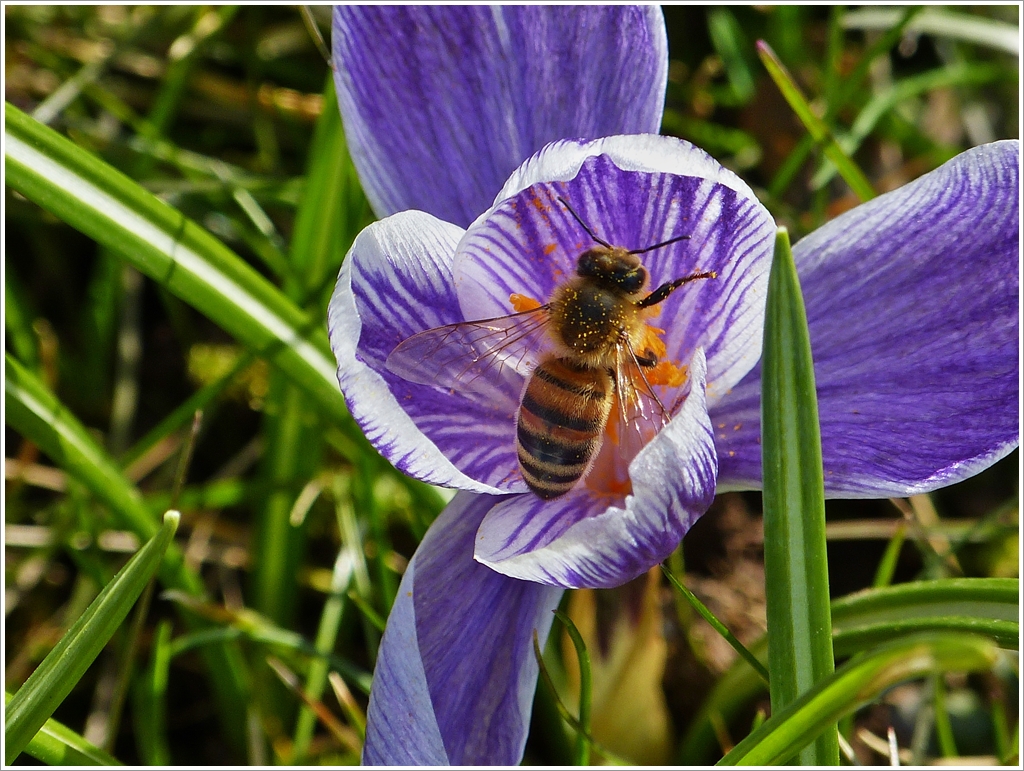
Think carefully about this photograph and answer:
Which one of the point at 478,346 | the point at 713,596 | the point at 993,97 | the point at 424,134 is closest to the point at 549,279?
the point at 478,346

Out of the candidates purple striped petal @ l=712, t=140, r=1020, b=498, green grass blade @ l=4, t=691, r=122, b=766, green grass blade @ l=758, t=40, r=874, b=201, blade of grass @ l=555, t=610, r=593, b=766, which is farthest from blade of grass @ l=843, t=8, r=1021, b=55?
green grass blade @ l=4, t=691, r=122, b=766

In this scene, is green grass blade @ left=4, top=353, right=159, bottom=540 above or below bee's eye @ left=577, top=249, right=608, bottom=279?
below

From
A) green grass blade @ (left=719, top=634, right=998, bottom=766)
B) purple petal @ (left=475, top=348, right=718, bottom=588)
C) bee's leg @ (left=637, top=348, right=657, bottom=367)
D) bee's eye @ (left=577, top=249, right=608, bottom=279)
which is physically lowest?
green grass blade @ (left=719, top=634, right=998, bottom=766)

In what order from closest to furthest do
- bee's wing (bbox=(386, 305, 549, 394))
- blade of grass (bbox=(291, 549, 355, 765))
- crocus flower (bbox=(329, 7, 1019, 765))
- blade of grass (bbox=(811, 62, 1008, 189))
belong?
crocus flower (bbox=(329, 7, 1019, 765)) → bee's wing (bbox=(386, 305, 549, 394)) → blade of grass (bbox=(291, 549, 355, 765)) → blade of grass (bbox=(811, 62, 1008, 189))

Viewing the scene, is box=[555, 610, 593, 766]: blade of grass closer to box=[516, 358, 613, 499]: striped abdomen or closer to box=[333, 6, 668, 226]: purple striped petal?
box=[516, 358, 613, 499]: striped abdomen

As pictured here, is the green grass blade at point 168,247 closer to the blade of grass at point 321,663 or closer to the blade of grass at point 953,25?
the blade of grass at point 321,663

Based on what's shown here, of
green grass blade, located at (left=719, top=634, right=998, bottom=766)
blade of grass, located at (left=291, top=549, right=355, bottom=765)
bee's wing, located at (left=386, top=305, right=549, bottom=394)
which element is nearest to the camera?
green grass blade, located at (left=719, top=634, right=998, bottom=766)
